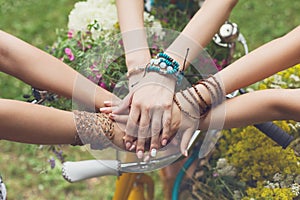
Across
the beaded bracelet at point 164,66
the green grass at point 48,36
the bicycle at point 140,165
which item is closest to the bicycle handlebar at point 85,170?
the bicycle at point 140,165

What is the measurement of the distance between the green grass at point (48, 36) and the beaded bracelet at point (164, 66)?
110 cm

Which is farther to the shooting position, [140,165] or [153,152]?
[140,165]

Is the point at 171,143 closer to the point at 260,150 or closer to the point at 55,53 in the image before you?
the point at 260,150

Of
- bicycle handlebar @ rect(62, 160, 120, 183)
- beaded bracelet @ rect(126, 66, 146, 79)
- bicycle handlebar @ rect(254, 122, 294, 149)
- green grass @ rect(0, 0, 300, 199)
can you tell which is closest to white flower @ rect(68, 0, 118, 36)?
beaded bracelet @ rect(126, 66, 146, 79)

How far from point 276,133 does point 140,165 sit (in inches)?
12.8

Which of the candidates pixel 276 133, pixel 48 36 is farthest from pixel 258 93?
pixel 48 36

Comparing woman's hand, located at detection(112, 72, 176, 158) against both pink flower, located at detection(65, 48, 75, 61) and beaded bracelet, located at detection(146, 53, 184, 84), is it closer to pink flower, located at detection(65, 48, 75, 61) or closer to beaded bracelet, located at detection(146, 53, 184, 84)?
beaded bracelet, located at detection(146, 53, 184, 84)

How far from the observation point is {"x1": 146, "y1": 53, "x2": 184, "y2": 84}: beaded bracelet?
1.24 metres

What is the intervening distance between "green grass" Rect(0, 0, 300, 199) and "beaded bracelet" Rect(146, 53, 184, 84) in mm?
1098

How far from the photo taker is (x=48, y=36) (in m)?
2.88

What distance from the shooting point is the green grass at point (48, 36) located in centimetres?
227

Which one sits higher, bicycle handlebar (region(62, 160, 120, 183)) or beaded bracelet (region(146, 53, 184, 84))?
beaded bracelet (region(146, 53, 184, 84))

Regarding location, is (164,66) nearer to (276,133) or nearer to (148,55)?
(148,55)

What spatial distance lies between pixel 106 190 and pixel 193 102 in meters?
1.14
